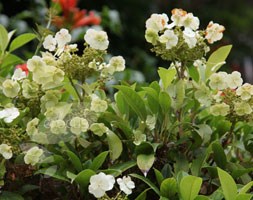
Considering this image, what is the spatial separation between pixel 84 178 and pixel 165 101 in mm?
249

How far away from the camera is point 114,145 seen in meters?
1.32

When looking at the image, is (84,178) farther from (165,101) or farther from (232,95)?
(232,95)

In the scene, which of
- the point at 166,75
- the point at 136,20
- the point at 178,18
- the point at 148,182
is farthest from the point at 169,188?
the point at 136,20

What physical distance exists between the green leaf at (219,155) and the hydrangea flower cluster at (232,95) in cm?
7

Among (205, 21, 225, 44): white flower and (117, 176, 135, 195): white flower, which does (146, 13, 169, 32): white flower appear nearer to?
(205, 21, 225, 44): white flower

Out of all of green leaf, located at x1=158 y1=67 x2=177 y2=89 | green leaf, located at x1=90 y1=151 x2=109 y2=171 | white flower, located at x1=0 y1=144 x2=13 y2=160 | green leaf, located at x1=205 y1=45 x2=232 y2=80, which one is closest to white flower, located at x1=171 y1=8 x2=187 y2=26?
green leaf, located at x1=158 y1=67 x2=177 y2=89

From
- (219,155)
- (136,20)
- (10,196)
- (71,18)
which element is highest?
(219,155)

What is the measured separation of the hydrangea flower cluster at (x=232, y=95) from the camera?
1.29m

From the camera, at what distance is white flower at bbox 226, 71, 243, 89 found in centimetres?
130

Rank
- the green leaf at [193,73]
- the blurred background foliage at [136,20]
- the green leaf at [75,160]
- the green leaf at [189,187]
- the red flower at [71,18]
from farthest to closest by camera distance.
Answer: the blurred background foliage at [136,20] → the red flower at [71,18] → the green leaf at [193,73] → the green leaf at [75,160] → the green leaf at [189,187]

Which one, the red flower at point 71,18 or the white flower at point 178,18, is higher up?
the white flower at point 178,18

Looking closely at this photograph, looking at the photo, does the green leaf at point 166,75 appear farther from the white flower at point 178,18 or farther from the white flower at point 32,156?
the white flower at point 32,156

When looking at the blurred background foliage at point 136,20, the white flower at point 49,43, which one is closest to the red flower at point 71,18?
the blurred background foliage at point 136,20

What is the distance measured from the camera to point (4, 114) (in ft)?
4.14
